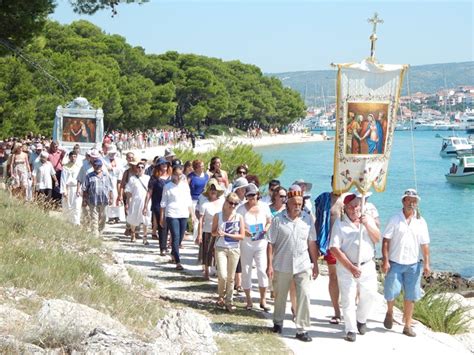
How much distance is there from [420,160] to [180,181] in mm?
69866

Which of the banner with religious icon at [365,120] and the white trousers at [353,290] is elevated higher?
the banner with religious icon at [365,120]

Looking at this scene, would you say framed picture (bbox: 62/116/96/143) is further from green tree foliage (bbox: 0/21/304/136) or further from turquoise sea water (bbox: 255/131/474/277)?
turquoise sea water (bbox: 255/131/474/277)

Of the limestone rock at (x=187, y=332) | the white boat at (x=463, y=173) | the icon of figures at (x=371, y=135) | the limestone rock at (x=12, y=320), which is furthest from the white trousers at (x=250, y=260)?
the white boat at (x=463, y=173)

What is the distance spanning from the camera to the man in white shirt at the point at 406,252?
8.05 metres

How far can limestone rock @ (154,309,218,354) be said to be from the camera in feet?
19.3

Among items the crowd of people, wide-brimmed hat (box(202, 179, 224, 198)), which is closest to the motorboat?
the crowd of people

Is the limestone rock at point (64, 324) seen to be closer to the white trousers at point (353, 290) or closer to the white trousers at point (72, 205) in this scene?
the white trousers at point (353, 290)

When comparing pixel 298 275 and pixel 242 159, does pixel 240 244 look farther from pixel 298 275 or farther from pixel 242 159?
pixel 242 159

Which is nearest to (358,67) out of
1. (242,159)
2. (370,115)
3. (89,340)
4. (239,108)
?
(370,115)

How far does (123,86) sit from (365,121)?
56141mm

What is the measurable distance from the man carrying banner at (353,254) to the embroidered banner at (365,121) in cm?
71

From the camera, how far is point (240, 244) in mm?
9047

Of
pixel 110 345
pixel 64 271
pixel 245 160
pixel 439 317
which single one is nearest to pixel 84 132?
pixel 245 160

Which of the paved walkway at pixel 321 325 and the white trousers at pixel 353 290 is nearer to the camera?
the paved walkway at pixel 321 325
